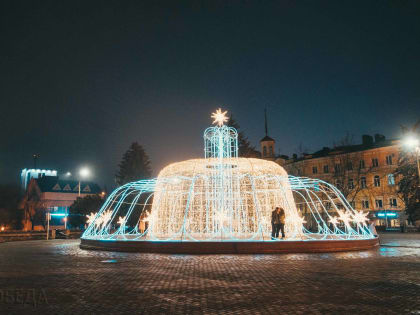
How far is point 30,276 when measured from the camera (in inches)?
363

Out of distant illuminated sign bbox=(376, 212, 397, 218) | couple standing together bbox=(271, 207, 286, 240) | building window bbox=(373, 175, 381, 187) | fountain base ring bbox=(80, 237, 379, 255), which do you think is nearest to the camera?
fountain base ring bbox=(80, 237, 379, 255)

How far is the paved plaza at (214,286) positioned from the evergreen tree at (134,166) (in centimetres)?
4488

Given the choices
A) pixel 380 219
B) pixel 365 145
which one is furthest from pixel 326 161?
pixel 380 219

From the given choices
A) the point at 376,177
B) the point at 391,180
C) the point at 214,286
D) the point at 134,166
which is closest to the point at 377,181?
the point at 376,177

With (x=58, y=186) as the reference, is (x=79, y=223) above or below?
below

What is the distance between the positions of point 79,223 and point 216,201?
4320cm

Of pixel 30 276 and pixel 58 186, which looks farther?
pixel 58 186

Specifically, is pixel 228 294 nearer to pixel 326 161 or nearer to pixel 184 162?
pixel 184 162

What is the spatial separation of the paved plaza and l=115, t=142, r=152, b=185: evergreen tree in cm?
4488

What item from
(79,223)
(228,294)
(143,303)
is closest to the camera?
(143,303)

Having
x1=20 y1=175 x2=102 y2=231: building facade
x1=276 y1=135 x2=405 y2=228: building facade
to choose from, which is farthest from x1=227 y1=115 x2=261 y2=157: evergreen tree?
x1=20 y1=175 x2=102 y2=231: building facade

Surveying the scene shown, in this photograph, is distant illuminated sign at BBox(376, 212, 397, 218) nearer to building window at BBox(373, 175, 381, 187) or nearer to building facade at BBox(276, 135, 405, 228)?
building facade at BBox(276, 135, 405, 228)

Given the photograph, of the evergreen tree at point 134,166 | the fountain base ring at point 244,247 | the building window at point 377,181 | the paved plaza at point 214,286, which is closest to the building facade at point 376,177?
the building window at point 377,181

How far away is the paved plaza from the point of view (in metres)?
5.90
